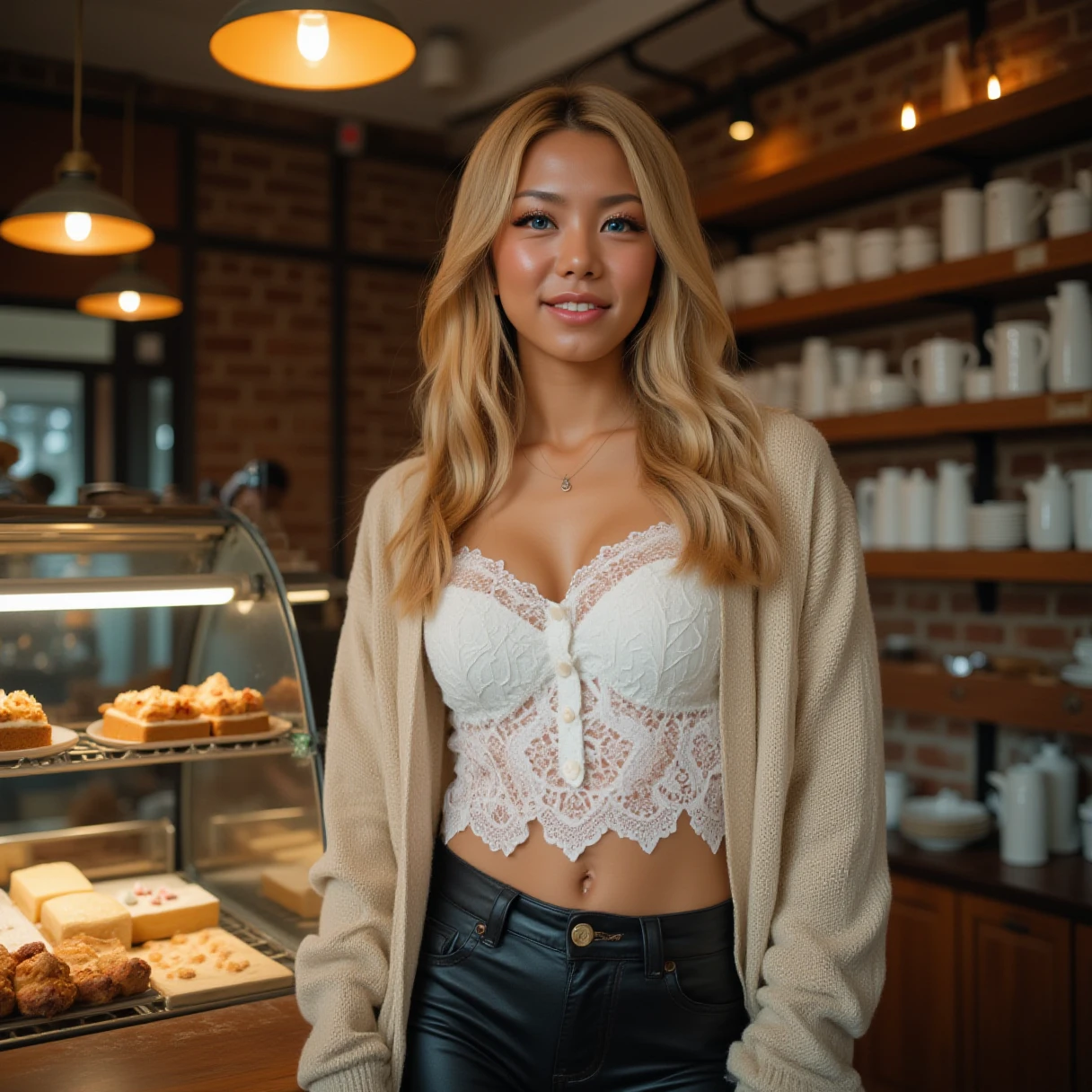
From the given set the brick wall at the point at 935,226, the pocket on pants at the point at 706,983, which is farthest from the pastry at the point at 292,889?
the brick wall at the point at 935,226

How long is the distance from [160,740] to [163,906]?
0.33 meters

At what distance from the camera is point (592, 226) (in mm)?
1697

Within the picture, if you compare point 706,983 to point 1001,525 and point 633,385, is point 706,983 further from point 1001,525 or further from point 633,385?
point 1001,525

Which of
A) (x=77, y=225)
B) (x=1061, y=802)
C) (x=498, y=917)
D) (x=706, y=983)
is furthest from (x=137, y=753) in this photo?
(x=1061, y=802)

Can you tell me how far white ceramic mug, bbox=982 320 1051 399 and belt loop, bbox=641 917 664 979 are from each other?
2312 millimetres

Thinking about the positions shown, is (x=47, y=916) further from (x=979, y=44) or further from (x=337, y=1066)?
(x=979, y=44)

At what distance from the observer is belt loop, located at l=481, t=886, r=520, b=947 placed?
1.55 m

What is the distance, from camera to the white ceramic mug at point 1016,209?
3.34 m

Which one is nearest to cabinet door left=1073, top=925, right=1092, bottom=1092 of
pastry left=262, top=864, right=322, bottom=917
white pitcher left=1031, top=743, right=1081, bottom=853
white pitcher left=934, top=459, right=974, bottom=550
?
white pitcher left=1031, top=743, right=1081, bottom=853

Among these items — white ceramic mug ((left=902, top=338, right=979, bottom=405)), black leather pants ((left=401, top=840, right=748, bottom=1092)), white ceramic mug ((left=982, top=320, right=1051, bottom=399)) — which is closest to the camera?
black leather pants ((left=401, top=840, right=748, bottom=1092))

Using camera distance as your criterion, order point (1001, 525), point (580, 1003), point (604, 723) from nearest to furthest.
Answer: point (580, 1003), point (604, 723), point (1001, 525)

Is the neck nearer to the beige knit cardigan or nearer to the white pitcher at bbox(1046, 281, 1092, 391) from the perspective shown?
the beige knit cardigan

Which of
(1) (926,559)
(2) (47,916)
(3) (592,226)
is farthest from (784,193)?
(2) (47,916)

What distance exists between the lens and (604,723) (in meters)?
1.58
